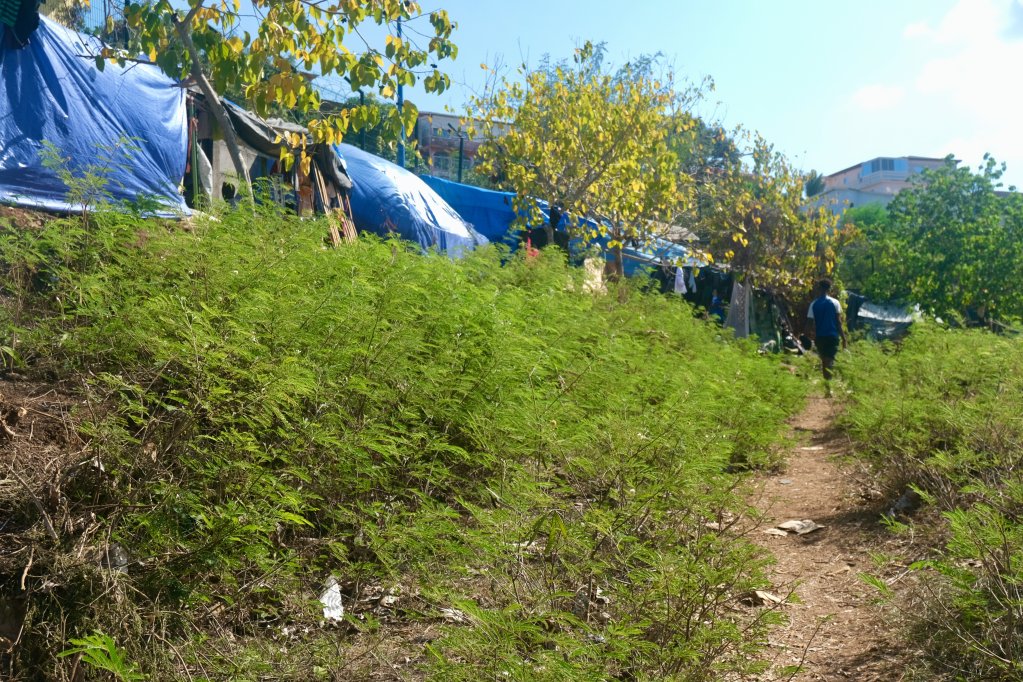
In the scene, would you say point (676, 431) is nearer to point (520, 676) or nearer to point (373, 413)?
point (373, 413)

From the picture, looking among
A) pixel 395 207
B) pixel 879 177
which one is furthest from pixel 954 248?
pixel 879 177

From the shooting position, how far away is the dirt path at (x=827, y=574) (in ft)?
12.4

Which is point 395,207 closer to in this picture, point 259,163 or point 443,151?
point 259,163

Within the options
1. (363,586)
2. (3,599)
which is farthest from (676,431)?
(3,599)

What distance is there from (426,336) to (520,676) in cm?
265

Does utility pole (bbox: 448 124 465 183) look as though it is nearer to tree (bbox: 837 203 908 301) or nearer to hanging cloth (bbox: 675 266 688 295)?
hanging cloth (bbox: 675 266 688 295)

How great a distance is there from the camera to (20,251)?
4746mm

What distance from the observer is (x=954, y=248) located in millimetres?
24672

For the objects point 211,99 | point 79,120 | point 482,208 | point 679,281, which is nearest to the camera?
point 211,99

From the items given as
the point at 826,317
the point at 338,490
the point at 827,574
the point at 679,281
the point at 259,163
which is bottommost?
the point at 679,281

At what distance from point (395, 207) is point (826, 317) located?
625cm

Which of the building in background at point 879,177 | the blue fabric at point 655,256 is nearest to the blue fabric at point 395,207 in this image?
the blue fabric at point 655,256

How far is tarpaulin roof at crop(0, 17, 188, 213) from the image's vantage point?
25.5ft

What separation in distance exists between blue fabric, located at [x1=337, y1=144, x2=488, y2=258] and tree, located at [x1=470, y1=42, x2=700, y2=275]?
4.14 ft
